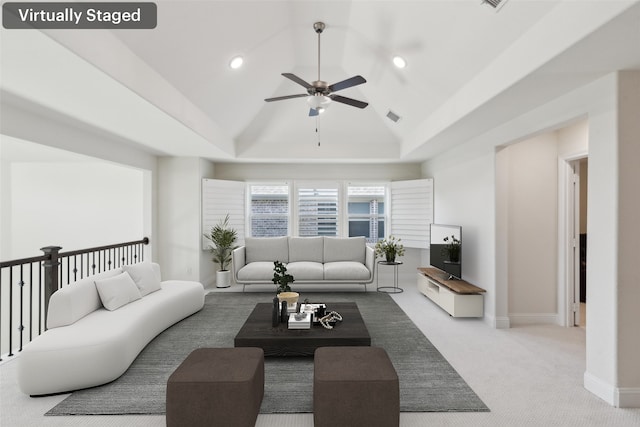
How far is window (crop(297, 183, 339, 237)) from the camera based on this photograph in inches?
283

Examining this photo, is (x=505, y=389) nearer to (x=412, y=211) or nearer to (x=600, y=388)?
(x=600, y=388)

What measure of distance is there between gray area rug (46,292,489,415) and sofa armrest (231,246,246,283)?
4.20 feet

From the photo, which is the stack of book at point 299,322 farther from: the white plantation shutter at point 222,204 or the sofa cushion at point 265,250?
the white plantation shutter at point 222,204

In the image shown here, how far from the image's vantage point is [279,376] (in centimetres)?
284

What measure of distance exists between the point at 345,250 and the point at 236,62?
3818 millimetres

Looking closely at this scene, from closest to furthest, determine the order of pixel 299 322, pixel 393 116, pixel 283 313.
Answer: pixel 299 322, pixel 283 313, pixel 393 116

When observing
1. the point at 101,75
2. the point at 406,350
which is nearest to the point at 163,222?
the point at 101,75

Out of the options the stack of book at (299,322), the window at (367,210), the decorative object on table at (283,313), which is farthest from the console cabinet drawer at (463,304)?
the window at (367,210)

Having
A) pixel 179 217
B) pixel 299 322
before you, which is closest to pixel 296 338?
pixel 299 322

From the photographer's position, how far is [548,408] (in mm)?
2402

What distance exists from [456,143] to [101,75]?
4493 millimetres

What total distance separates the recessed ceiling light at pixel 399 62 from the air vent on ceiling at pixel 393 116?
4.59 ft

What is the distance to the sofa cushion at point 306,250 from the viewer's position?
633 centimetres

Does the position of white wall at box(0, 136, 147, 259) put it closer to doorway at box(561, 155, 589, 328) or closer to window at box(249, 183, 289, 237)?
window at box(249, 183, 289, 237)
